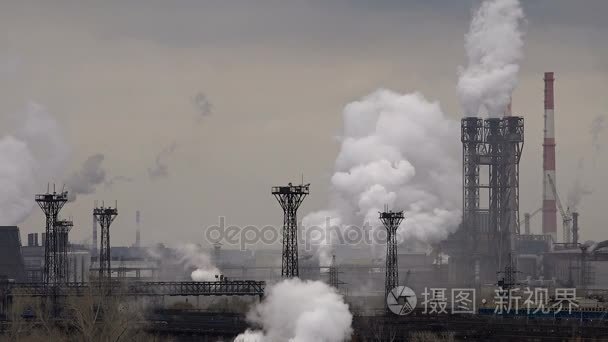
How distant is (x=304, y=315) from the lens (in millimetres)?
71250

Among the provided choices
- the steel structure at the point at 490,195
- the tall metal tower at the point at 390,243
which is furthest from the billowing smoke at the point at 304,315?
the steel structure at the point at 490,195

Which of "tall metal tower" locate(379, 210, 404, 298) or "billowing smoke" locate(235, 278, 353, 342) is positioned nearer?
"billowing smoke" locate(235, 278, 353, 342)

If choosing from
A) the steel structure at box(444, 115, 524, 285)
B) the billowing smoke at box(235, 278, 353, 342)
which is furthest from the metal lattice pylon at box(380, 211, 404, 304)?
the steel structure at box(444, 115, 524, 285)

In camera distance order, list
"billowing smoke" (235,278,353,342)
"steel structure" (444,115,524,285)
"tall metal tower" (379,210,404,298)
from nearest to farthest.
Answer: "billowing smoke" (235,278,353,342) < "tall metal tower" (379,210,404,298) < "steel structure" (444,115,524,285)

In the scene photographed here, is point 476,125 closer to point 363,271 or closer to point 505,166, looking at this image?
→ point 505,166

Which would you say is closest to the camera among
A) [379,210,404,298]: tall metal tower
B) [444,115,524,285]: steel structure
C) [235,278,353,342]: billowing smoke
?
[235,278,353,342]: billowing smoke

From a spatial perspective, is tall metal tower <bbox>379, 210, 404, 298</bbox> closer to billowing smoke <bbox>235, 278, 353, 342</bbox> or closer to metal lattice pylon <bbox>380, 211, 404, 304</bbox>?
metal lattice pylon <bbox>380, 211, 404, 304</bbox>

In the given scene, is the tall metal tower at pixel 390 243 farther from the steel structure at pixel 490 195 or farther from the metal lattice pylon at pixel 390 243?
the steel structure at pixel 490 195

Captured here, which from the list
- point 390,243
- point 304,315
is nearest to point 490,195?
point 390,243

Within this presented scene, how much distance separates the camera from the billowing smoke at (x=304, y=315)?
7069cm

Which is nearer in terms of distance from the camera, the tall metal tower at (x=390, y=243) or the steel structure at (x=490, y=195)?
the tall metal tower at (x=390, y=243)

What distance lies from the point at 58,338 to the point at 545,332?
3912cm

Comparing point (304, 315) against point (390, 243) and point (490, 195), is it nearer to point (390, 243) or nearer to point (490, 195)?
point (390, 243)

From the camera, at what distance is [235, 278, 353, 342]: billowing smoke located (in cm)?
7069
